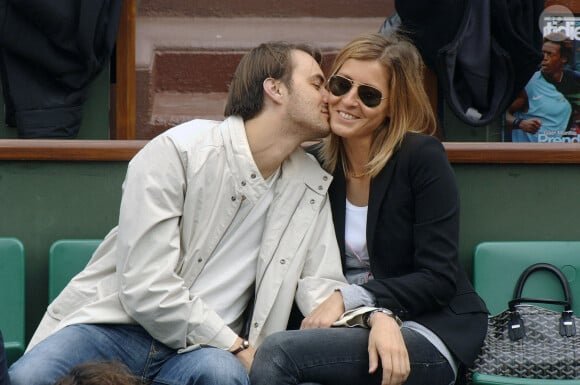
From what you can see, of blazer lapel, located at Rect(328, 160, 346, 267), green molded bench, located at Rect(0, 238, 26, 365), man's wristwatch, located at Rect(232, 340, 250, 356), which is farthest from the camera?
green molded bench, located at Rect(0, 238, 26, 365)

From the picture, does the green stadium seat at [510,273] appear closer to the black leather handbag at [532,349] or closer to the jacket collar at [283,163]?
the black leather handbag at [532,349]

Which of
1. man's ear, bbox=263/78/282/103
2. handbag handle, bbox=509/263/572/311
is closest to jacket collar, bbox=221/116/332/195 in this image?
man's ear, bbox=263/78/282/103

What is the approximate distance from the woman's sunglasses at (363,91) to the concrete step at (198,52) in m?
1.16

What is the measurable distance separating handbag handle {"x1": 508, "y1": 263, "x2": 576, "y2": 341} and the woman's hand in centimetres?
48

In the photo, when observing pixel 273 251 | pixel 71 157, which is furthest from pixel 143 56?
pixel 273 251

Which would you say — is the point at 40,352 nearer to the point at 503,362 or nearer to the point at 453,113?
the point at 503,362

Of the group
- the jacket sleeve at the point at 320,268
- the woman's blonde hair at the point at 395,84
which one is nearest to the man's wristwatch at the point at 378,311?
the jacket sleeve at the point at 320,268

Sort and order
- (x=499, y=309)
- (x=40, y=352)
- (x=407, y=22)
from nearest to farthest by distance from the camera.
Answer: (x=40, y=352) < (x=499, y=309) < (x=407, y=22)

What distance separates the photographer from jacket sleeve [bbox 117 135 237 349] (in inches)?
139

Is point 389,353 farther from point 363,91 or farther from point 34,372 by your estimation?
point 34,372

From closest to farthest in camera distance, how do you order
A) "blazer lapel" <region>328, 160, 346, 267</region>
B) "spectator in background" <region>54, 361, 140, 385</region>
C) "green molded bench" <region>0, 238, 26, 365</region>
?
"spectator in background" <region>54, 361, 140, 385</region> < "blazer lapel" <region>328, 160, 346, 267</region> < "green molded bench" <region>0, 238, 26, 365</region>

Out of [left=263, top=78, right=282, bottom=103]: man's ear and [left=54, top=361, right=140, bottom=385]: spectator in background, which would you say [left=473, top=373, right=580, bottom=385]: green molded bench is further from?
[left=54, top=361, right=140, bottom=385]: spectator in background

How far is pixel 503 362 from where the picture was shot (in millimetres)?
3643

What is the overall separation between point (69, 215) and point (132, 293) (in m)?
0.87
